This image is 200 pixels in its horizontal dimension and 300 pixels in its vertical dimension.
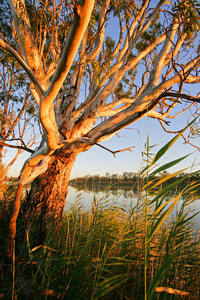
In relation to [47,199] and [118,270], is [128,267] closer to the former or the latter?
[118,270]

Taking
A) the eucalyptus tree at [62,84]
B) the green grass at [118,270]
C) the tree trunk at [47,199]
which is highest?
the eucalyptus tree at [62,84]

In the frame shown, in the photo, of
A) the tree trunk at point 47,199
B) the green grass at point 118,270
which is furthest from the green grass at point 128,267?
the tree trunk at point 47,199

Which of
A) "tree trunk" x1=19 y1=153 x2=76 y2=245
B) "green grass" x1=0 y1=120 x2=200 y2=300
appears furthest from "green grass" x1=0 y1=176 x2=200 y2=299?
"tree trunk" x1=19 y1=153 x2=76 y2=245

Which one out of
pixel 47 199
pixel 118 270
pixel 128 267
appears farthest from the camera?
pixel 47 199

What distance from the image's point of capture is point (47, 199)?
2375 millimetres

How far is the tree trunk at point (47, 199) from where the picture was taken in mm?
2223

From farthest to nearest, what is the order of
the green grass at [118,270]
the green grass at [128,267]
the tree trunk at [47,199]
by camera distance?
the tree trunk at [47,199] < the green grass at [118,270] < the green grass at [128,267]

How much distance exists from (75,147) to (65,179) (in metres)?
0.50

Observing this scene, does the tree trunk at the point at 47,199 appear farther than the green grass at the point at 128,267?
Yes

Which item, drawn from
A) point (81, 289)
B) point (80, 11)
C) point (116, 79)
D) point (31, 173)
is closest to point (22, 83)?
point (116, 79)

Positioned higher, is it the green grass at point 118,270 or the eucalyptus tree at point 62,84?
the eucalyptus tree at point 62,84

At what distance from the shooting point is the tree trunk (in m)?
2.22

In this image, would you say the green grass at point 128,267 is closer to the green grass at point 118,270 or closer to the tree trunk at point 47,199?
the green grass at point 118,270

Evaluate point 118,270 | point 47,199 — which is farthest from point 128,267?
point 47,199
